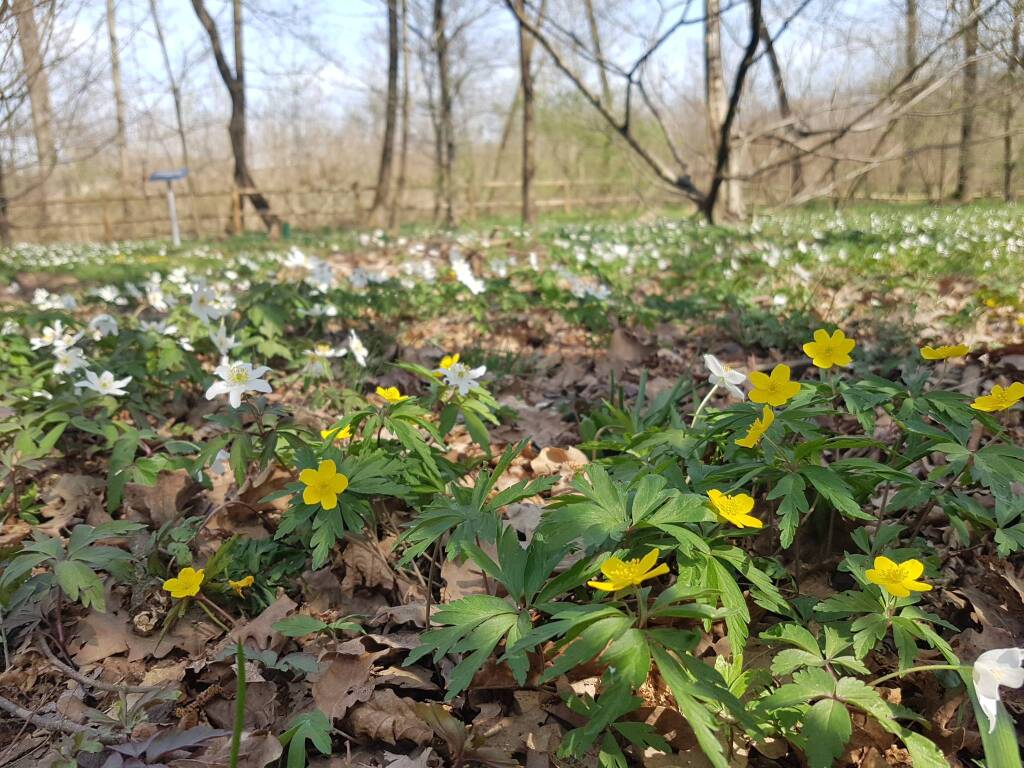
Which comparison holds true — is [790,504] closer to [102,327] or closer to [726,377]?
[726,377]

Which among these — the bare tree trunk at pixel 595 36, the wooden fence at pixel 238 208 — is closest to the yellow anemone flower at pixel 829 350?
the bare tree trunk at pixel 595 36

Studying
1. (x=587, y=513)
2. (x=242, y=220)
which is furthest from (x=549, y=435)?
(x=242, y=220)

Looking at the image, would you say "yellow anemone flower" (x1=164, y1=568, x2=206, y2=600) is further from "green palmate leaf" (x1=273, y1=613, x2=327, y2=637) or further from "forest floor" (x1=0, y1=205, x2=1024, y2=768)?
"green palmate leaf" (x1=273, y1=613, x2=327, y2=637)

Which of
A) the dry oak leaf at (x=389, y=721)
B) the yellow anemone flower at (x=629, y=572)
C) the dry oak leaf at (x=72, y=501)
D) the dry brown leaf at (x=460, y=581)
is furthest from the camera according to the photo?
the dry oak leaf at (x=72, y=501)

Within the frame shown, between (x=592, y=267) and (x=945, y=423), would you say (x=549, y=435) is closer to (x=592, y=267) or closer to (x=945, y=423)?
(x=945, y=423)

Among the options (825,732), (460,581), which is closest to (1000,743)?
(825,732)

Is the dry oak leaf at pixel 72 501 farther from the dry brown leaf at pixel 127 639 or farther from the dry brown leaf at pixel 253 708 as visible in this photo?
the dry brown leaf at pixel 253 708
